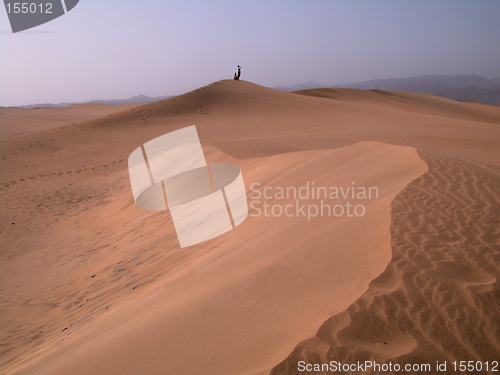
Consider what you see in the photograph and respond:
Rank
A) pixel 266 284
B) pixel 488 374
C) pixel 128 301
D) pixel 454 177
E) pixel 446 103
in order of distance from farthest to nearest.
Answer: pixel 446 103 → pixel 454 177 → pixel 128 301 → pixel 266 284 → pixel 488 374

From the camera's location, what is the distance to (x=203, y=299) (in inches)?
122

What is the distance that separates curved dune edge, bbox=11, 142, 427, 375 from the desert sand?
17mm

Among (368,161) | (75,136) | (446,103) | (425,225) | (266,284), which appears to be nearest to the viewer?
(266,284)

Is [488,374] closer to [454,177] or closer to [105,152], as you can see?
[454,177]

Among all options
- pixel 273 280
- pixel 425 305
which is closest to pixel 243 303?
pixel 273 280

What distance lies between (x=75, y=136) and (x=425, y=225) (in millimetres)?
19871

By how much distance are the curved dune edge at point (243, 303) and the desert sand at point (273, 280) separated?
17 millimetres

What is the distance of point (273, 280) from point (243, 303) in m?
0.41

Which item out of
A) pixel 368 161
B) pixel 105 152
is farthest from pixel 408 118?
pixel 105 152

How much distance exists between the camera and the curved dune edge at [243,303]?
2352 mm

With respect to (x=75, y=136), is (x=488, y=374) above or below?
below

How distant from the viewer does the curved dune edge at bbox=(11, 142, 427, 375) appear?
235 centimetres

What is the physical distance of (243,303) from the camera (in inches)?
112

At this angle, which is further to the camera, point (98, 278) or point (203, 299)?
point (98, 278)
